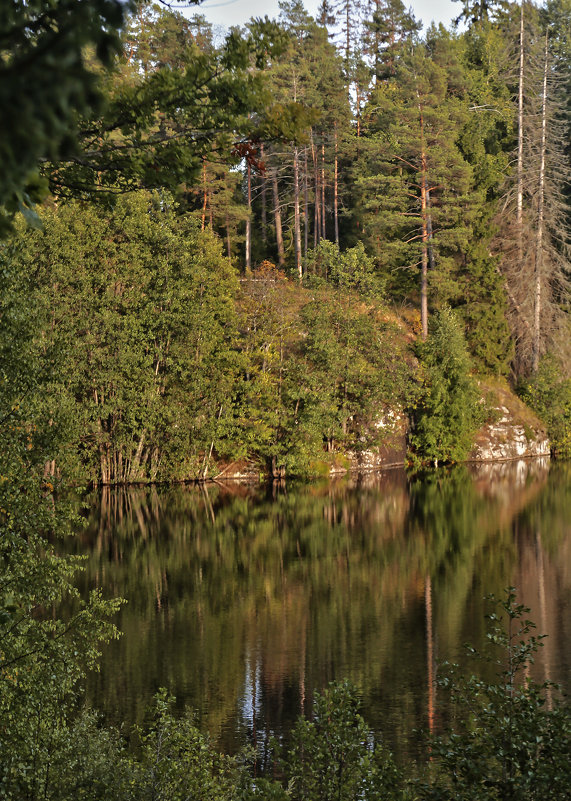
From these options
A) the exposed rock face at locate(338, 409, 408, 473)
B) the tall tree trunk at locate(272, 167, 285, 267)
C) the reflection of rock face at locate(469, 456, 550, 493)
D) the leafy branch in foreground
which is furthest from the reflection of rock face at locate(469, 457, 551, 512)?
the leafy branch in foreground

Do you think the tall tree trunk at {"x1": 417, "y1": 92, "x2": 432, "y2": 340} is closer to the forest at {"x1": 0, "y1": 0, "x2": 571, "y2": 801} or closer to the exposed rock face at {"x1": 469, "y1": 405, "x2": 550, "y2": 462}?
the forest at {"x1": 0, "y1": 0, "x2": 571, "y2": 801}

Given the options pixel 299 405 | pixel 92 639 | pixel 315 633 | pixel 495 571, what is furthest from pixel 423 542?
pixel 92 639

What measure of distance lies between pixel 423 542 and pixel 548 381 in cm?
2558

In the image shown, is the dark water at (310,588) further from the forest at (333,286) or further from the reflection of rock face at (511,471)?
the forest at (333,286)

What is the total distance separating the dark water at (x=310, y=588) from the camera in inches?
574

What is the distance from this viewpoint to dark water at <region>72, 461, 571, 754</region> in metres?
14.6

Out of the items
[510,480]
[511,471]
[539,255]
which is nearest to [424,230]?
[539,255]

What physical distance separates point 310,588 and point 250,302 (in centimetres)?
2087

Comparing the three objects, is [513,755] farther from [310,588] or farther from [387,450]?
[387,450]

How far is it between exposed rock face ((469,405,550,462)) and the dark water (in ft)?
31.2

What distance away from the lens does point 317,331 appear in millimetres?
40812

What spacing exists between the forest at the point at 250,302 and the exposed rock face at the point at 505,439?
1518 millimetres

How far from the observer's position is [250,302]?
4088 centimetres

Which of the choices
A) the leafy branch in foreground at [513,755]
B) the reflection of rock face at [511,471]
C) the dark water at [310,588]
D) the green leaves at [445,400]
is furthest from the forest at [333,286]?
the leafy branch in foreground at [513,755]
